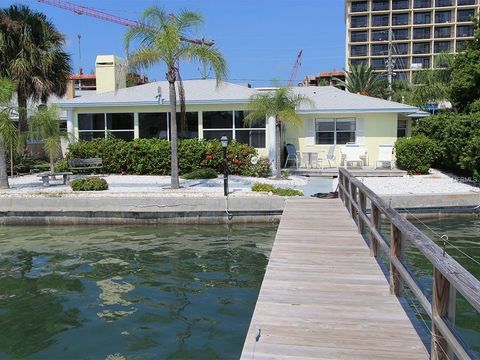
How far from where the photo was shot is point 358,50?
9138 cm

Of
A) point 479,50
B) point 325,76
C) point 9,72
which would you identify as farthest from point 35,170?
point 325,76

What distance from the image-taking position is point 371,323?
453cm

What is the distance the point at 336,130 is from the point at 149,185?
361 inches

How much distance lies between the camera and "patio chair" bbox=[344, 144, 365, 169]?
71.2 feet

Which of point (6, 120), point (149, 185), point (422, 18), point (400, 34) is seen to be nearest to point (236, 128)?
point (149, 185)

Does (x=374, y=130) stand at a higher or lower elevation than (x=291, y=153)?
higher

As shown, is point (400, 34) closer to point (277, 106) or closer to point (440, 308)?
point (277, 106)

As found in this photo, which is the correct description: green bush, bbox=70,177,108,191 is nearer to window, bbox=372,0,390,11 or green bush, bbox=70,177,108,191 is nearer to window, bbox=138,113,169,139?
window, bbox=138,113,169,139

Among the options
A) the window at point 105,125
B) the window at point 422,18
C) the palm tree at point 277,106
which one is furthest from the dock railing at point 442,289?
the window at point 422,18

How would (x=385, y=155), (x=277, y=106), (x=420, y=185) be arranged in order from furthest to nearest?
(x=385, y=155) → (x=277, y=106) → (x=420, y=185)

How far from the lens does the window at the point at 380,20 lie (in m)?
89.5

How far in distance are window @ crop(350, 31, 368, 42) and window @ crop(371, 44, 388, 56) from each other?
2.31m

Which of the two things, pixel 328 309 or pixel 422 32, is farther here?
pixel 422 32

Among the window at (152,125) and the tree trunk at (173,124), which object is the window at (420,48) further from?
the tree trunk at (173,124)
